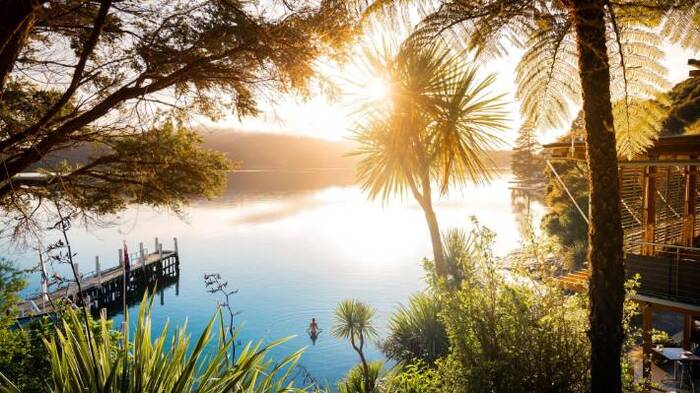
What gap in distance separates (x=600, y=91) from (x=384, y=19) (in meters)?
2.00

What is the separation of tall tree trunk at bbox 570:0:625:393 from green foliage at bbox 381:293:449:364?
618 cm

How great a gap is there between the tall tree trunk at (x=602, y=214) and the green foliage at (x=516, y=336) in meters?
0.74

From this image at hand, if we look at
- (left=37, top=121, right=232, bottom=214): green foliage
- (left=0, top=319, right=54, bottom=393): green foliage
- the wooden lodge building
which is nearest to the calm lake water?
(left=37, top=121, right=232, bottom=214): green foliage

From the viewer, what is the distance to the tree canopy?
15.1 ft

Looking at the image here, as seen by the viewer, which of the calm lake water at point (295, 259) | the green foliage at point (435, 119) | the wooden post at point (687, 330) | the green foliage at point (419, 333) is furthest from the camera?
the calm lake water at point (295, 259)

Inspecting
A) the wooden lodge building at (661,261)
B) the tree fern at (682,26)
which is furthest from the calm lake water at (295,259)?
the tree fern at (682,26)

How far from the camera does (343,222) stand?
4906cm

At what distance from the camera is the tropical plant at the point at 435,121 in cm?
1032

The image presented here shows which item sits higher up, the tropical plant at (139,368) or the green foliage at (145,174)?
the green foliage at (145,174)

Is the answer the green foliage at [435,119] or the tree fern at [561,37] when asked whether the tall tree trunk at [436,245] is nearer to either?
the green foliage at [435,119]

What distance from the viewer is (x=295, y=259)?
32562 millimetres

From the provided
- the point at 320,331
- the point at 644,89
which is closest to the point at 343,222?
the point at 320,331

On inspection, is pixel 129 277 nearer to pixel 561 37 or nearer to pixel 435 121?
pixel 435 121

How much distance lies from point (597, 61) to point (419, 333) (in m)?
7.58
